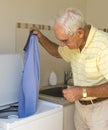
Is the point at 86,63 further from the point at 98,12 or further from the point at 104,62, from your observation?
the point at 98,12

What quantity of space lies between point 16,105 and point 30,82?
0.90ft

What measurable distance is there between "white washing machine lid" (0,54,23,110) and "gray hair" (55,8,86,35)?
49cm

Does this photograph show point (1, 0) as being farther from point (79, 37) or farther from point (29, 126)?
point (29, 126)

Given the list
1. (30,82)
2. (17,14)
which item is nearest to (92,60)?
(30,82)

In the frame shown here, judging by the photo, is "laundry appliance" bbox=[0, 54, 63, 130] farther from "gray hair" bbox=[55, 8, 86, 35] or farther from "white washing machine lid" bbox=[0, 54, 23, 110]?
"gray hair" bbox=[55, 8, 86, 35]

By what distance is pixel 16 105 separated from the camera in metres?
1.96

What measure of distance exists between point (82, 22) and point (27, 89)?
0.60 meters

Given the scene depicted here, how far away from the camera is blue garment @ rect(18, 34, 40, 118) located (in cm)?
180

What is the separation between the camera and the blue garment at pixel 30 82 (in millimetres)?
1796

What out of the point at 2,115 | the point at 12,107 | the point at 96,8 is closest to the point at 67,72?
the point at 96,8

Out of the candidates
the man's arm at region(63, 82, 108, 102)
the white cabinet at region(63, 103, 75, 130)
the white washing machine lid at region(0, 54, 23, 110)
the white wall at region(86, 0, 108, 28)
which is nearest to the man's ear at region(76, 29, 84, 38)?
the man's arm at region(63, 82, 108, 102)

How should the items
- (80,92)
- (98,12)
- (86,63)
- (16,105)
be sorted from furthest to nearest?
(98,12)
(16,105)
(86,63)
(80,92)

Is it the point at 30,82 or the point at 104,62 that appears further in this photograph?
the point at 30,82

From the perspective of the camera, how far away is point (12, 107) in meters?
1.92
